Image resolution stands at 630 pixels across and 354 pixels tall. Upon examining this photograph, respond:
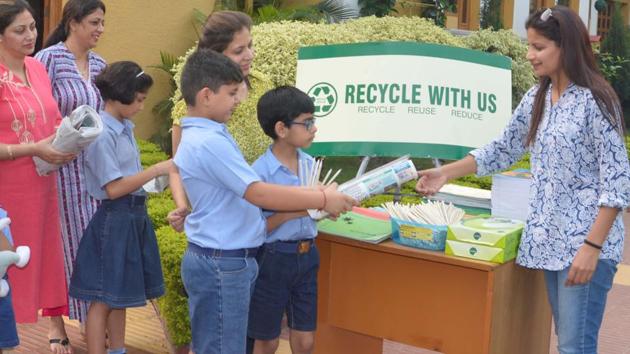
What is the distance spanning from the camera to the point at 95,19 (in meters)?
4.47

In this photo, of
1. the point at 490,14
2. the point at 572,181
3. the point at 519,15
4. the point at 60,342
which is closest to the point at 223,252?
the point at 572,181

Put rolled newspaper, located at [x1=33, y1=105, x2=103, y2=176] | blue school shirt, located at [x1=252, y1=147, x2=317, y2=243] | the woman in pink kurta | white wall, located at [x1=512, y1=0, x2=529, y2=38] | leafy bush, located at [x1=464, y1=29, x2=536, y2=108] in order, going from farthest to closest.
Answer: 1. white wall, located at [x1=512, y1=0, x2=529, y2=38]
2. leafy bush, located at [x1=464, y1=29, x2=536, y2=108]
3. the woman in pink kurta
4. rolled newspaper, located at [x1=33, y1=105, x2=103, y2=176]
5. blue school shirt, located at [x1=252, y1=147, x2=317, y2=243]

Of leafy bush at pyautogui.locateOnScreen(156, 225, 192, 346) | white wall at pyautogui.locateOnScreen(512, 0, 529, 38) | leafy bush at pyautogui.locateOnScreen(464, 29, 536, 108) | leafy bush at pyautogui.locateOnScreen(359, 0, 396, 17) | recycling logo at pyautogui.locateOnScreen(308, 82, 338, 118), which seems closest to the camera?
leafy bush at pyautogui.locateOnScreen(156, 225, 192, 346)

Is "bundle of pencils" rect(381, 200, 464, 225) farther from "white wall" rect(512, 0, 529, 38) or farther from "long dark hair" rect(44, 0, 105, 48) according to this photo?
"white wall" rect(512, 0, 529, 38)

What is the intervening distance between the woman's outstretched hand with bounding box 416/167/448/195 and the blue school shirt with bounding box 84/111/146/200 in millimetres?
1342

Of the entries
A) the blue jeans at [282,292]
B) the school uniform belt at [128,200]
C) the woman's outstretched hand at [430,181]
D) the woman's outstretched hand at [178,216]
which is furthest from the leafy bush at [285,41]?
the blue jeans at [282,292]

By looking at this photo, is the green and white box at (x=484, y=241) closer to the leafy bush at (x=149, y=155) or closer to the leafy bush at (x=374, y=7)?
the leafy bush at (x=149, y=155)

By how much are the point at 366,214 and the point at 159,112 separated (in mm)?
6352

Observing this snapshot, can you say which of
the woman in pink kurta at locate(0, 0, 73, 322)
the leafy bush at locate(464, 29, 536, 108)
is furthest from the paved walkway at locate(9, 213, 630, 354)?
the leafy bush at locate(464, 29, 536, 108)

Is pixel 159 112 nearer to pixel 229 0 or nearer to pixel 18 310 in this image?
pixel 229 0

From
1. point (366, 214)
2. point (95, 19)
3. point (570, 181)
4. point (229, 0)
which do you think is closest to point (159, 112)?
point (229, 0)

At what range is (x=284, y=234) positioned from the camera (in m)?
3.37

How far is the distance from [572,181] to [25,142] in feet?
8.36

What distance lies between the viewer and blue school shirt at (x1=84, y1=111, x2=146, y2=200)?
3.83 m
